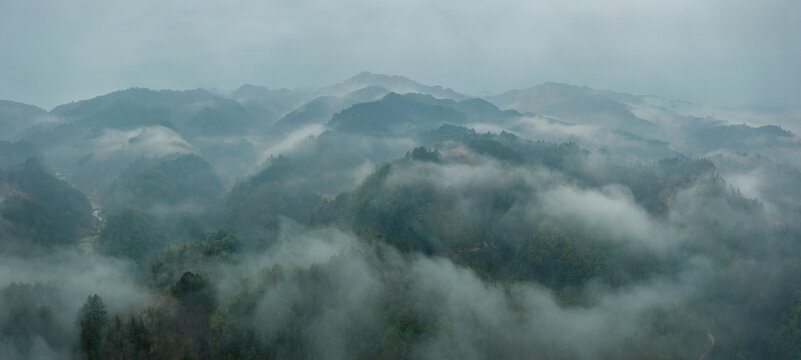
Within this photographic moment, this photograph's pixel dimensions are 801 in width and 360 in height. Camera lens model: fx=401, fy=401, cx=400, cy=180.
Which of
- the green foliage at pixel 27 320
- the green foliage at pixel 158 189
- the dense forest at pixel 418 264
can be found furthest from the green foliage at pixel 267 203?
the green foliage at pixel 27 320

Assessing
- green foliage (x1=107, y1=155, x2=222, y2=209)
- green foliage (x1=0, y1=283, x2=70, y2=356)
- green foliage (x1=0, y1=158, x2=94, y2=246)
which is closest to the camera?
green foliage (x1=0, y1=283, x2=70, y2=356)

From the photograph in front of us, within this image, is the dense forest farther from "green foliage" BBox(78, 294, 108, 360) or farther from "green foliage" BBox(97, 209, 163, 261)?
"green foliage" BBox(97, 209, 163, 261)

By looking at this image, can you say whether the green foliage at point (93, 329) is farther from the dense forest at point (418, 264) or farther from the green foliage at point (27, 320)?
the green foliage at point (27, 320)

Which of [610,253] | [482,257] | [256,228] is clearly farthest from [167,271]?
[610,253]

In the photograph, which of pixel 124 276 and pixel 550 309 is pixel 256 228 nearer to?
pixel 124 276

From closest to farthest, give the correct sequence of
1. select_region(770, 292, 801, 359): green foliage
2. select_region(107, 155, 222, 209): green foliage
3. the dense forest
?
1. the dense forest
2. select_region(770, 292, 801, 359): green foliage
3. select_region(107, 155, 222, 209): green foliage

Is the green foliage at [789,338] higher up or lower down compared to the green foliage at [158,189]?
lower down

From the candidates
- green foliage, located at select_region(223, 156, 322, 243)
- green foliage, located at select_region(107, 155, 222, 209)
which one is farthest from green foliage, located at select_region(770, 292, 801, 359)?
green foliage, located at select_region(107, 155, 222, 209)

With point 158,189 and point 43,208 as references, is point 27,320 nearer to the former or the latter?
point 43,208
